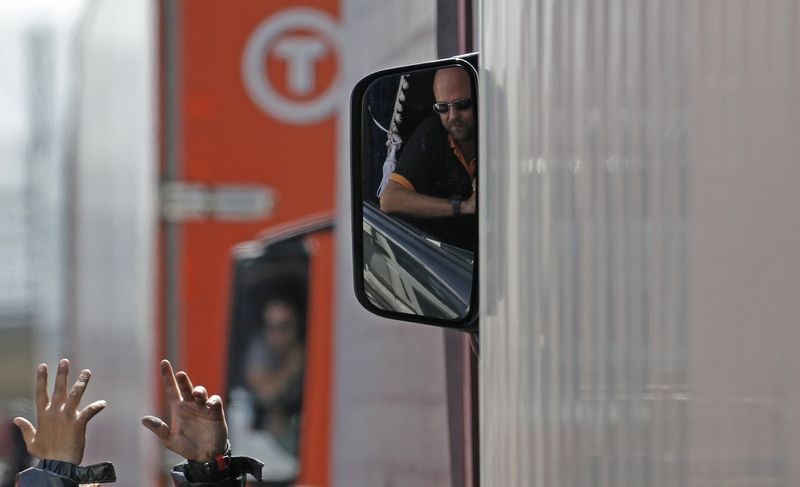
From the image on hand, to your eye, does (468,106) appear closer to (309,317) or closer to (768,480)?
(768,480)

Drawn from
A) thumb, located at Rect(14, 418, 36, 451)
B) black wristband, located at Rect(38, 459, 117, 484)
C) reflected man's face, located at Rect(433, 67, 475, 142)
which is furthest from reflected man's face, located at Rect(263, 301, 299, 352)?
reflected man's face, located at Rect(433, 67, 475, 142)

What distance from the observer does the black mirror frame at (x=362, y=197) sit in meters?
1.88

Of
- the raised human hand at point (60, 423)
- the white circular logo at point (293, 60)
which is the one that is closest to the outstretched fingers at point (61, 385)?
the raised human hand at point (60, 423)

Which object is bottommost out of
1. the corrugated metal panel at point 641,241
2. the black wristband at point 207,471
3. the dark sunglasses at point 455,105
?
the black wristband at point 207,471

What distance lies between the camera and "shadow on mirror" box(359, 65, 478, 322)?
1.84 m

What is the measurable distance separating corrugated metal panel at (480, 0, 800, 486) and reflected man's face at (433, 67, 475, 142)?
9cm

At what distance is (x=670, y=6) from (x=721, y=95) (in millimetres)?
113

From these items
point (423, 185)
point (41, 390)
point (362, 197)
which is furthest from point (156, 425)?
point (423, 185)

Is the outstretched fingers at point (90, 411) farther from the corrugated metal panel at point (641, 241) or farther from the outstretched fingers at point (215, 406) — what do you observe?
the corrugated metal panel at point (641, 241)

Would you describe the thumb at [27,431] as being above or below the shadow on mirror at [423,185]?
below

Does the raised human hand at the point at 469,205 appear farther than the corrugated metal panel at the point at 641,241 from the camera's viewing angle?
Yes

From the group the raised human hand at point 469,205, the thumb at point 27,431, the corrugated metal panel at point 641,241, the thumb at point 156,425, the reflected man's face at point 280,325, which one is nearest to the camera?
the corrugated metal panel at point 641,241

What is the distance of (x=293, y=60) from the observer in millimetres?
5348

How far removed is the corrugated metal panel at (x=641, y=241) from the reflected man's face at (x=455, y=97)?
3.5 inches
